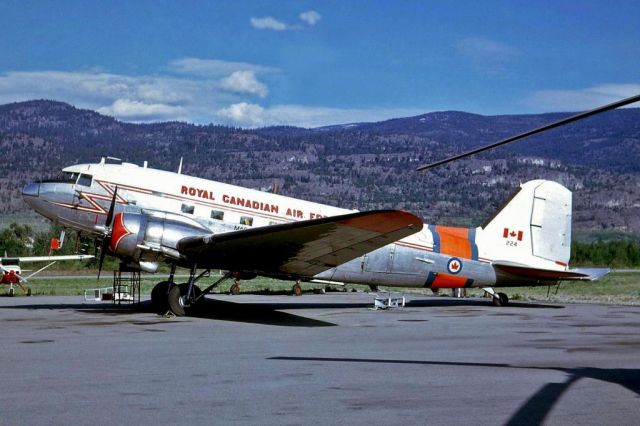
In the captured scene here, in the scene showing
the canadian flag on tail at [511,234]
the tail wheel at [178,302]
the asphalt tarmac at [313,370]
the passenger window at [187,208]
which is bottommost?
the asphalt tarmac at [313,370]

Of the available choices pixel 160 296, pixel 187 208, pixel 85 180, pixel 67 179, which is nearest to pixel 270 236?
pixel 187 208

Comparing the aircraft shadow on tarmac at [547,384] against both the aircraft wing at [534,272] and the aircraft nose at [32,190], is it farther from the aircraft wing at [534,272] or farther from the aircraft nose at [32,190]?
the aircraft wing at [534,272]

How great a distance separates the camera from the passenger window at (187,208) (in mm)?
22153

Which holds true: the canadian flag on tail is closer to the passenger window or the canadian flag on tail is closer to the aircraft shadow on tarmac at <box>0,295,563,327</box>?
the aircraft shadow on tarmac at <box>0,295,563,327</box>

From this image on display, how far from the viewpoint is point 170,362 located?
12844 mm

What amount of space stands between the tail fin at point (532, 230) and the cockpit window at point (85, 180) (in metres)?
11.5

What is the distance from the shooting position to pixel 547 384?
10977 mm

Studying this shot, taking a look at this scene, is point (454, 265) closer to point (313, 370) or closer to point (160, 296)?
point (160, 296)

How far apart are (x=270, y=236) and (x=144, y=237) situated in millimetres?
3176

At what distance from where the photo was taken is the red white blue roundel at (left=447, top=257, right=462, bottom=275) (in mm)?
25438

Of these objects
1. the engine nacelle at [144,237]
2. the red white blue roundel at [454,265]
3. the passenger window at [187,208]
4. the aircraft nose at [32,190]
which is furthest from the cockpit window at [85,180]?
the red white blue roundel at [454,265]

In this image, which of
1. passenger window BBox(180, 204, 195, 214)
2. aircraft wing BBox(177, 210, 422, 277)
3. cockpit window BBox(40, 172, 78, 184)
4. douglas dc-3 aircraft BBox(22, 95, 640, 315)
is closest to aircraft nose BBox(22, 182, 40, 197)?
douglas dc-3 aircraft BBox(22, 95, 640, 315)

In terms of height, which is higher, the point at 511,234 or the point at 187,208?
the point at 511,234

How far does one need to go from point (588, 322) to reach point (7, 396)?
1551cm
